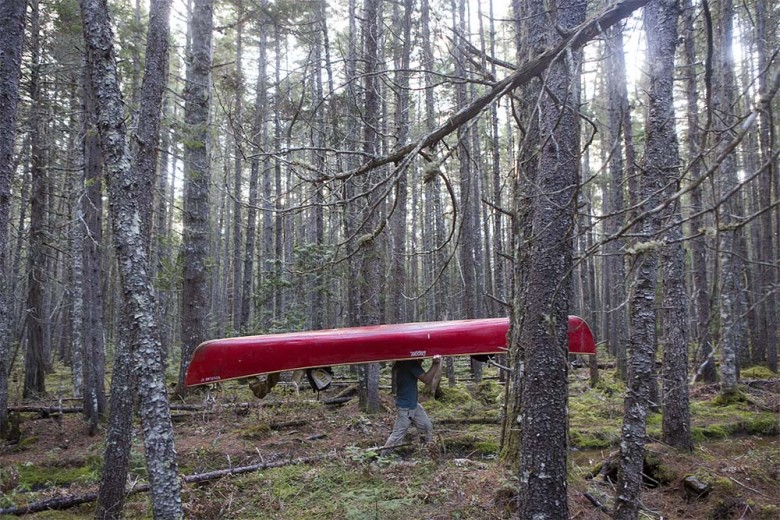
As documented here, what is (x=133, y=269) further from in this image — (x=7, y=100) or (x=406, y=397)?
(x=406, y=397)

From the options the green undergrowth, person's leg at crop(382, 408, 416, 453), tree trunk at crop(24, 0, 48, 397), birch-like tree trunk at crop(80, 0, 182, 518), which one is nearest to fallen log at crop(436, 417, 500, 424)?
person's leg at crop(382, 408, 416, 453)

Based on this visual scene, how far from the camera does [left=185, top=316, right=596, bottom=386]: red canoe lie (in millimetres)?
6730

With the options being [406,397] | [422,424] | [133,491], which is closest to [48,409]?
[133,491]

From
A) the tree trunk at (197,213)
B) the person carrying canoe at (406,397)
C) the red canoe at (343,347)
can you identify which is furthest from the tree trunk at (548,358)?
the tree trunk at (197,213)

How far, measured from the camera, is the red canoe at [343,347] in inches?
265

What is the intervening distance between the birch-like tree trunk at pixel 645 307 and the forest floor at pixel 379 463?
0.78 metres

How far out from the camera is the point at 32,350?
1279cm

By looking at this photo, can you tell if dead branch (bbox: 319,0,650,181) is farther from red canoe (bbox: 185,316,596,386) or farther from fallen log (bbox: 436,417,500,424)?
fallen log (bbox: 436,417,500,424)

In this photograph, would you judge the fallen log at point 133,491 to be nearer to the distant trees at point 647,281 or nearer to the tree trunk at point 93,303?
the tree trunk at point 93,303

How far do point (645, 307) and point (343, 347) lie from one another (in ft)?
12.2

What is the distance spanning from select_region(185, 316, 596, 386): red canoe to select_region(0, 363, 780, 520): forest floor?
1.25m

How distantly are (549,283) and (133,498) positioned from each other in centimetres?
557

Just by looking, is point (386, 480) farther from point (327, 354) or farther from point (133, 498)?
point (133, 498)

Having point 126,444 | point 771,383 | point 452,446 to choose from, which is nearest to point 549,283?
point 126,444
